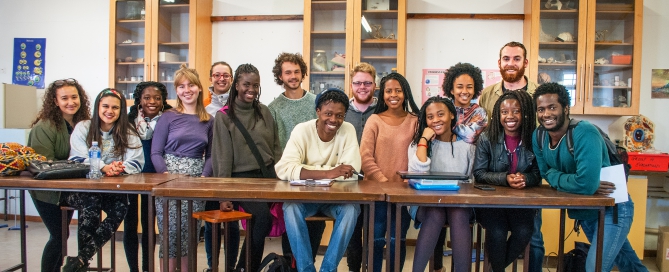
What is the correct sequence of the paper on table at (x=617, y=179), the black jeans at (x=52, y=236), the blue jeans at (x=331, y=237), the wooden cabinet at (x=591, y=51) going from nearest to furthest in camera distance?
the paper on table at (x=617, y=179) < the blue jeans at (x=331, y=237) < the black jeans at (x=52, y=236) < the wooden cabinet at (x=591, y=51)

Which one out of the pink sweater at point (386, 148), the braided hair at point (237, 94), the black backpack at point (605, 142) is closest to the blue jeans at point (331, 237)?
the pink sweater at point (386, 148)

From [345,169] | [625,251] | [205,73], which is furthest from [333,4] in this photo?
[625,251]

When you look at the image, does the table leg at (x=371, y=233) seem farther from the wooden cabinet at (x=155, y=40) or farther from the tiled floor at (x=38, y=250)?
the wooden cabinet at (x=155, y=40)

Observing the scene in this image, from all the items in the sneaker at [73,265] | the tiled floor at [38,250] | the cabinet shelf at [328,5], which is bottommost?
the tiled floor at [38,250]

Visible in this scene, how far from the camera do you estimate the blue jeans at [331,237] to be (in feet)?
7.12

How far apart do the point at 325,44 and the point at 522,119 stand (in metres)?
2.27

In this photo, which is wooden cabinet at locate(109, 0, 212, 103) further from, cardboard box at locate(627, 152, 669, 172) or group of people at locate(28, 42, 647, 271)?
cardboard box at locate(627, 152, 669, 172)

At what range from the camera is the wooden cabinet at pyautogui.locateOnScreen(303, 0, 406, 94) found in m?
4.12

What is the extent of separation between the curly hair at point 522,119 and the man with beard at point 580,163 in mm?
84

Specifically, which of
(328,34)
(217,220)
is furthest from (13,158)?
(328,34)

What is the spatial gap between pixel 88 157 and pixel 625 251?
2953mm

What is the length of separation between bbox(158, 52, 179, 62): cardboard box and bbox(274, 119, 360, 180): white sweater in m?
2.46

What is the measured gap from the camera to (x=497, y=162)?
2.35 m

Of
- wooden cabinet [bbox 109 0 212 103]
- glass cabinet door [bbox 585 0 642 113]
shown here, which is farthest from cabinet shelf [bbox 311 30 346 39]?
glass cabinet door [bbox 585 0 642 113]
